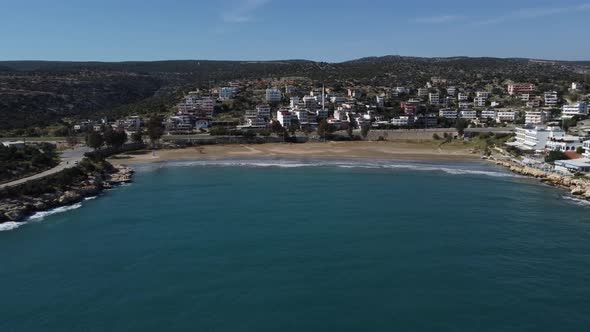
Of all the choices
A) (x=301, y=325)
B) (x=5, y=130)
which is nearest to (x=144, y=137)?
(x=5, y=130)

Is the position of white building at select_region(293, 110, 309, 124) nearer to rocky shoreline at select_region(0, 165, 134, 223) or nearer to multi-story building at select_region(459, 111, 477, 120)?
multi-story building at select_region(459, 111, 477, 120)

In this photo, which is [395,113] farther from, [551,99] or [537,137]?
[537,137]

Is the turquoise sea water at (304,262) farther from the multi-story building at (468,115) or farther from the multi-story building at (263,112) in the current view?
the multi-story building at (468,115)

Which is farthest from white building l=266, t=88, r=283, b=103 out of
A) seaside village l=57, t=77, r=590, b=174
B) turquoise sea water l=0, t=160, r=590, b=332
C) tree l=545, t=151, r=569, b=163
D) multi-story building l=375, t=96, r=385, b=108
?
turquoise sea water l=0, t=160, r=590, b=332

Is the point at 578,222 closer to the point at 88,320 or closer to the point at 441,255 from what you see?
the point at 441,255

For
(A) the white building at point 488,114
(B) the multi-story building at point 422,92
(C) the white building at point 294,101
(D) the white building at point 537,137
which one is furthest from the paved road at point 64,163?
(B) the multi-story building at point 422,92

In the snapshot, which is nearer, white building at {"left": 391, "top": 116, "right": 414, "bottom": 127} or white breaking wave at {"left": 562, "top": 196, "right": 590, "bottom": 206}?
white breaking wave at {"left": 562, "top": 196, "right": 590, "bottom": 206}
